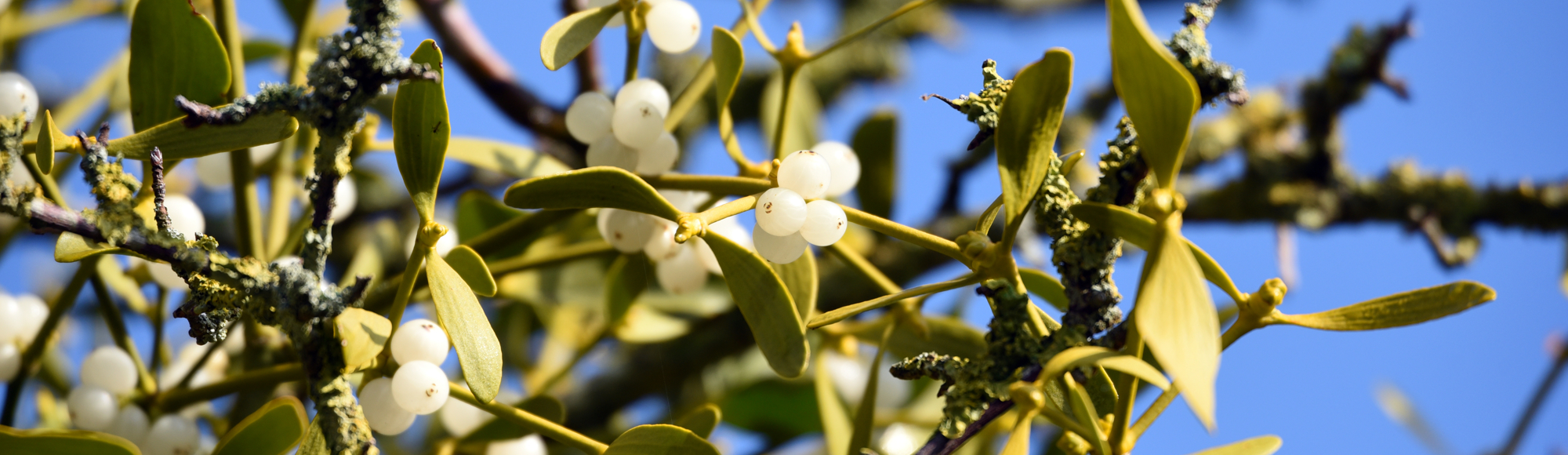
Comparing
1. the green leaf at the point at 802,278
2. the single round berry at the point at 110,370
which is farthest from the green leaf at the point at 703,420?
the single round berry at the point at 110,370

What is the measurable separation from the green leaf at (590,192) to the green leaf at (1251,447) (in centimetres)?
20

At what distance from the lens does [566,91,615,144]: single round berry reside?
0.49m

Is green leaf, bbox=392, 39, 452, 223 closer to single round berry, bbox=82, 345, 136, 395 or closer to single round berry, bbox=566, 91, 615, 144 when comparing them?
single round berry, bbox=566, 91, 615, 144

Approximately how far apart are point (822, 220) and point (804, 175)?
21mm

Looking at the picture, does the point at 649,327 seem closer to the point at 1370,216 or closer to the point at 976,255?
the point at 976,255

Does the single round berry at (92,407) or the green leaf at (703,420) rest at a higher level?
the single round berry at (92,407)

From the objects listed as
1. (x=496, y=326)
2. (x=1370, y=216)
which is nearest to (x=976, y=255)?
(x=496, y=326)

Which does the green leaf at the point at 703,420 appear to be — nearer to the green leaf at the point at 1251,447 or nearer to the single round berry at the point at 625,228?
the single round berry at the point at 625,228

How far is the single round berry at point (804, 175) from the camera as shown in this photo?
37cm

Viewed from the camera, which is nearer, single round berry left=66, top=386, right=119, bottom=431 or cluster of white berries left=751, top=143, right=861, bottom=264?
cluster of white berries left=751, top=143, right=861, bottom=264

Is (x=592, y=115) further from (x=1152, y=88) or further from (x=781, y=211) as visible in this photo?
(x=1152, y=88)

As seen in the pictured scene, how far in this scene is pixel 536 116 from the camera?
2.65ft

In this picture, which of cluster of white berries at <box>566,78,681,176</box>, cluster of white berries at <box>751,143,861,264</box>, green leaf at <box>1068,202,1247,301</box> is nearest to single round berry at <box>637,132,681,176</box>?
cluster of white berries at <box>566,78,681,176</box>

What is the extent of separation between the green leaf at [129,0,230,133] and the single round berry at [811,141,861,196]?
0.27 metres
